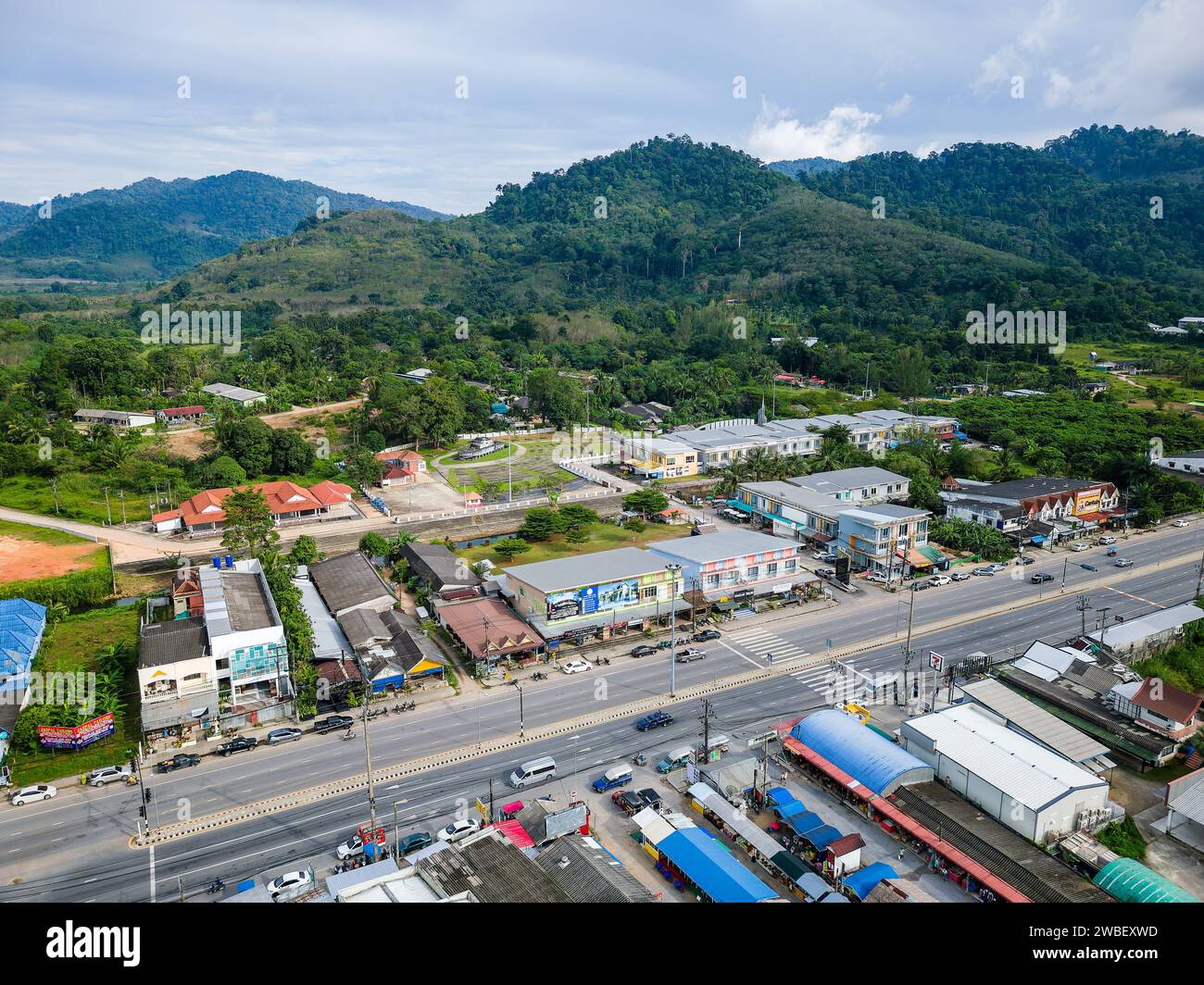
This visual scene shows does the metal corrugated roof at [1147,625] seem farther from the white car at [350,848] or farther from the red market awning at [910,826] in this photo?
the white car at [350,848]

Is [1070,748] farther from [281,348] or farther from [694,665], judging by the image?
[281,348]

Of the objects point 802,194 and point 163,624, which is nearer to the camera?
point 163,624

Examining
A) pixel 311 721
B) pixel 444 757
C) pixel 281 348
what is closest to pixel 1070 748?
pixel 444 757

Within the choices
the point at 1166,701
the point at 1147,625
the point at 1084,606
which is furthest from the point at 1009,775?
the point at 1147,625

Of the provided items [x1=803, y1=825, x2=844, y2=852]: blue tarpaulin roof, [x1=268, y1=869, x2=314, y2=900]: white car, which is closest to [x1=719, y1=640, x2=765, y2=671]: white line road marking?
[x1=803, y1=825, x2=844, y2=852]: blue tarpaulin roof

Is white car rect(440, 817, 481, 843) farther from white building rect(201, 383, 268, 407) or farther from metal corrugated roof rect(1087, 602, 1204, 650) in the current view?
white building rect(201, 383, 268, 407)

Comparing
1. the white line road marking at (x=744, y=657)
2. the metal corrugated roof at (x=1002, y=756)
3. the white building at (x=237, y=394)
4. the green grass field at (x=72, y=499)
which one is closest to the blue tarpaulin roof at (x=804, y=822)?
the metal corrugated roof at (x=1002, y=756)

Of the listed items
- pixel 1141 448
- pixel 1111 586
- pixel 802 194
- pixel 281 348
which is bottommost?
pixel 1111 586
